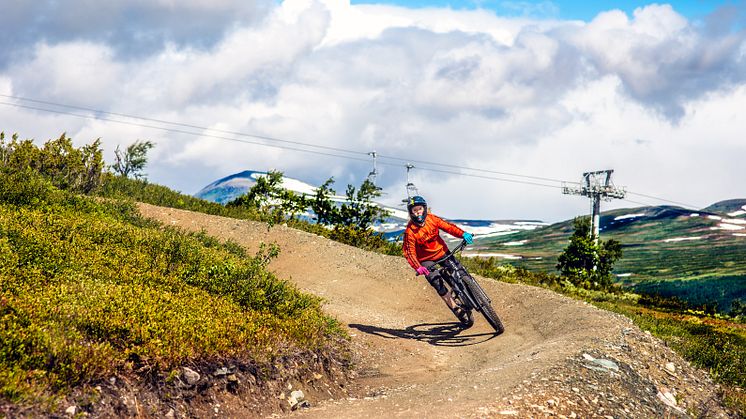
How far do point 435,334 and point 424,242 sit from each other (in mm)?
2783

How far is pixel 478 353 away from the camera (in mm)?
13328

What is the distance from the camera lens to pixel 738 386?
12.7 metres

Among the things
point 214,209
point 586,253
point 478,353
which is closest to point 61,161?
point 214,209

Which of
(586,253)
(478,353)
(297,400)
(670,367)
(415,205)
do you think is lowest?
(297,400)

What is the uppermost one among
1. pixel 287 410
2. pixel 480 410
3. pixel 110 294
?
pixel 110 294

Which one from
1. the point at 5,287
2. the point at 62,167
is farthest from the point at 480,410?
the point at 62,167

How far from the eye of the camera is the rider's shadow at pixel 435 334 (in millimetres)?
14336

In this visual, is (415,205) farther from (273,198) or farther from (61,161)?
(273,198)

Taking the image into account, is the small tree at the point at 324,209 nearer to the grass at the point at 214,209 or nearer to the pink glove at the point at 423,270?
the grass at the point at 214,209

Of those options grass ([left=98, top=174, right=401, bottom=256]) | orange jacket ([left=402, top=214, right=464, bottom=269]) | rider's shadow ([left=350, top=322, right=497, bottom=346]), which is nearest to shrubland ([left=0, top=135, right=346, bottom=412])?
rider's shadow ([left=350, top=322, right=497, bottom=346])

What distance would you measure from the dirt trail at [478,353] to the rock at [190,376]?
1.52 meters

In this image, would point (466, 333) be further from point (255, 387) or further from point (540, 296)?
point (255, 387)

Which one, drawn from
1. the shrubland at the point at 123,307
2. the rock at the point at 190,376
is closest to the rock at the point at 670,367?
the shrubland at the point at 123,307

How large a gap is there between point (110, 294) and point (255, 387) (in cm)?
258
